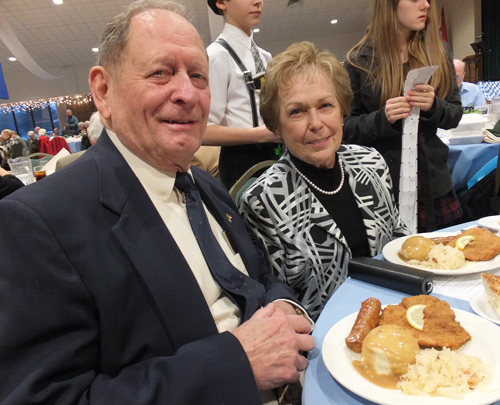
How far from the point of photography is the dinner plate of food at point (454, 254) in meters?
1.22

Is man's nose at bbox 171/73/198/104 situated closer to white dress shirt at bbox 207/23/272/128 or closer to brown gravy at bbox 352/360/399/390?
brown gravy at bbox 352/360/399/390

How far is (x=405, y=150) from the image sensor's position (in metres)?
2.22

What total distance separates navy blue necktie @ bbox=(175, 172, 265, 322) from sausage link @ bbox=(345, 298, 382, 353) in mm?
351

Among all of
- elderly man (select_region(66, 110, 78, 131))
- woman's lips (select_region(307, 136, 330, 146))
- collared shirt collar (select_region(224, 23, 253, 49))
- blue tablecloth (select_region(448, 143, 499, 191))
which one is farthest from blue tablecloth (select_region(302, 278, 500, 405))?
A: elderly man (select_region(66, 110, 78, 131))

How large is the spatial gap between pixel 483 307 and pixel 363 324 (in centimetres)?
38

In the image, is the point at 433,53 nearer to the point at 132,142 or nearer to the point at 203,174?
the point at 203,174

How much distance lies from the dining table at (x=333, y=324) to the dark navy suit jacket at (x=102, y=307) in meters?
0.15

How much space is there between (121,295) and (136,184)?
321mm

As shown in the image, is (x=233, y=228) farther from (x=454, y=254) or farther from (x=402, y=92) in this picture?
(x=402, y=92)

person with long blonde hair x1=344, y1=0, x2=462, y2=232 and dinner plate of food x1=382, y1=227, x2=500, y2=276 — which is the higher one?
person with long blonde hair x1=344, y1=0, x2=462, y2=232

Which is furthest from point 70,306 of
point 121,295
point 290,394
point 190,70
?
point 190,70

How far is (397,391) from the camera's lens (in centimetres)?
74

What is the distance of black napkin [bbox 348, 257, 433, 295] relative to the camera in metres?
1.09

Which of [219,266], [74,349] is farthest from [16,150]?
[74,349]
